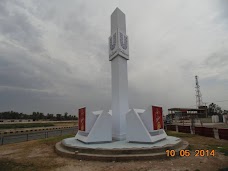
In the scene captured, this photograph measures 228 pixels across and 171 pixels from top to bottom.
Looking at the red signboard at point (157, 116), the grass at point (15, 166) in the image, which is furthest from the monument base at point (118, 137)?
the grass at point (15, 166)

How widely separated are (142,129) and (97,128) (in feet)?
8.70

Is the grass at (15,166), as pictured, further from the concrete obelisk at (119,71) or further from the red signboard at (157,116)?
the red signboard at (157,116)

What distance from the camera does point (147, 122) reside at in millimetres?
10812

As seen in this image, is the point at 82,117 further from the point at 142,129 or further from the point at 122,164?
the point at 122,164

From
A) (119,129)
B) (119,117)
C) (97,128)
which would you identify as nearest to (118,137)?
(119,129)

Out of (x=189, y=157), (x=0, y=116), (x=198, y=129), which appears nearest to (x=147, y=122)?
(x=189, y=157)

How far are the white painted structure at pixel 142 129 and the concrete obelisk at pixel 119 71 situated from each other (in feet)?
4.45

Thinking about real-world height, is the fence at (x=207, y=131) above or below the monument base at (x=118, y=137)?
below

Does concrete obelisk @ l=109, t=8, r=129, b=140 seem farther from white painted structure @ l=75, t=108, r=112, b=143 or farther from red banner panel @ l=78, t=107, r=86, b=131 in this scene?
red banner panel @ l=78, t=107, r=86, b=131

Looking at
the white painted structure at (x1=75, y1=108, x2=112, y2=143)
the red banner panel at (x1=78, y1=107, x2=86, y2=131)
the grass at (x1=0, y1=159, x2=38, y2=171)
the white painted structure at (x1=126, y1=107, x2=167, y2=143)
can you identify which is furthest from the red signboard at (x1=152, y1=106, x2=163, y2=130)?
the grass at (x1=0, y1=159, x2=38, y2=171)

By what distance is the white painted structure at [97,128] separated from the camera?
34.4 ft

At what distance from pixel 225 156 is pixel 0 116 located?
94.3m

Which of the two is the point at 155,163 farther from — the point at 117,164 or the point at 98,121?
the point at 98,121

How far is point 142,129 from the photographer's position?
10047mm
